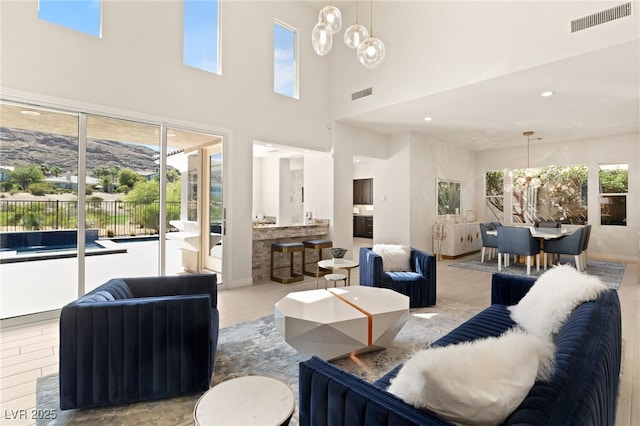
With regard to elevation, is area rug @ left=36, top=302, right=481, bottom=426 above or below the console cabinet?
below

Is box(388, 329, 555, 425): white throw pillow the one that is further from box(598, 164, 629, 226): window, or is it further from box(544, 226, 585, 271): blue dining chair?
box(598, 164, 629, 226): window

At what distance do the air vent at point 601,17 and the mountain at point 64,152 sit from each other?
5.36 metres

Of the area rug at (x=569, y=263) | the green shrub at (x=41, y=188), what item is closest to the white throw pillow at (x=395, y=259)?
the area rug at (x=569, y=263)

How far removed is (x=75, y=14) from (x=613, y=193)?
35.4ft

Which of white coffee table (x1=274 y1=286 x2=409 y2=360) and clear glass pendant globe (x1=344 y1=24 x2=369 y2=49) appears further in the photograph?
clear glass pendant globe (x1=344 y1=24 x2=369 y2=49)

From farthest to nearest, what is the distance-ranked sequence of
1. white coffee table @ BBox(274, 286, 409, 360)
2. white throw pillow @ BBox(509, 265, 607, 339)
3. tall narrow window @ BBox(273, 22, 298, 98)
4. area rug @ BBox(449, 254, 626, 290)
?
area rug @ BBox(449, 254, 626, 290)
tall narrow window @ BBox(273, 22, 298, 98)
white coffee table @ BBox(274, 286, 409, 360)
white throw pillow @ BBox(509, 265, 607, 339)

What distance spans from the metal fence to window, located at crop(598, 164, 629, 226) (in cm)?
954

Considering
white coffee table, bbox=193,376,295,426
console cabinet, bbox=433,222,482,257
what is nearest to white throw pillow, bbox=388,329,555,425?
white coffee table, bbox=193,376,295,426

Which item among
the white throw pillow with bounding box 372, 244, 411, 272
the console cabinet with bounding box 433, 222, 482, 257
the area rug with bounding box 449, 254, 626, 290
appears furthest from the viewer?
the console cabinet with bounding box 433, 222, 482, 257

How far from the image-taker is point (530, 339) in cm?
118

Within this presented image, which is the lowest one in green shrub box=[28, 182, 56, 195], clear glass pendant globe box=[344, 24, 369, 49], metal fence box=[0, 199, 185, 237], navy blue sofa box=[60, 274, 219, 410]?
navy blue sofa box=[60, 274, 219, 410]

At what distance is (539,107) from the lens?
18.4 feet

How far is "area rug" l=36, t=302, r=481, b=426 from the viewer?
6.39ft

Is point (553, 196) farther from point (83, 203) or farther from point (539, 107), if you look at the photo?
point (83, 203)
